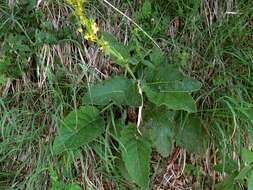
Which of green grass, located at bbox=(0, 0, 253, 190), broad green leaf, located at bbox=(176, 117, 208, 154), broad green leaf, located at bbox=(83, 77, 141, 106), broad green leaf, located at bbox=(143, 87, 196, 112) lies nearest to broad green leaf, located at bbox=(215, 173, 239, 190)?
green grass, located at bbox=(0, 0, 253, 190)

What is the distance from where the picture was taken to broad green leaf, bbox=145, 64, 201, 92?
172 cm

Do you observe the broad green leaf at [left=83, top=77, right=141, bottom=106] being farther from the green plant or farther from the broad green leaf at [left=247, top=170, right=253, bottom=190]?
the broad green leaf at [left=247, top=170, right=253, bottom=190]

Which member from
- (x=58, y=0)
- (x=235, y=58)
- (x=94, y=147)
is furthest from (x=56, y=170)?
(x=235, y=58)

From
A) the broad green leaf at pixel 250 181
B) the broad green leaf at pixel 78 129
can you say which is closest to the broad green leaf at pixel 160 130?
the broad green leaf at pixel 78 129

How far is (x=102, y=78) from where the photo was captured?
1.92 metres

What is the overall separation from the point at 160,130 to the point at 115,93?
22 cm

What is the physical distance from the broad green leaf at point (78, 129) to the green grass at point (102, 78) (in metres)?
0.06

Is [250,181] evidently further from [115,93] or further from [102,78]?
[102,78]

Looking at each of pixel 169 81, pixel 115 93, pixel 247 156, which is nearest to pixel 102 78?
pixel 115 93

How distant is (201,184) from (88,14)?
0.84 metres

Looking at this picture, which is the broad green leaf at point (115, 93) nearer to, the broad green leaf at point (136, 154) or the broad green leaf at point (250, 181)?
the broad green leaf at point (136, 154)

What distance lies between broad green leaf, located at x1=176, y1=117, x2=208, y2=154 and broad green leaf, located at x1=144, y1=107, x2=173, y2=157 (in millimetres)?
54

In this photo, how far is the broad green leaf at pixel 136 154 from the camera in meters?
1.68

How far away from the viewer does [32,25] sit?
1.98 metres
